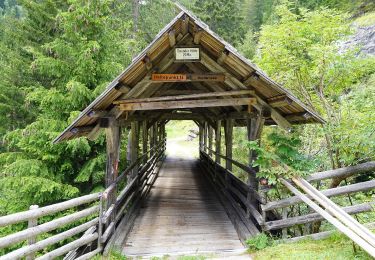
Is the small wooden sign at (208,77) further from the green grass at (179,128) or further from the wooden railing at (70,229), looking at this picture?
the green grass at (179,128)

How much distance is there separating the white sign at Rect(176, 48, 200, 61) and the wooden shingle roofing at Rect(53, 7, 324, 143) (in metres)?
0.17

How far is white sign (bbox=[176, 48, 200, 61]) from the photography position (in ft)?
21.1

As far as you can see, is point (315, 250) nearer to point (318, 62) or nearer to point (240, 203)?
point (240, 203)

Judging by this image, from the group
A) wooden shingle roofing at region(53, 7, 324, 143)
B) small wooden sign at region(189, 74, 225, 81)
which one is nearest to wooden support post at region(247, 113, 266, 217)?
wooden shingle roofing at region(53, 7, 324, 143)

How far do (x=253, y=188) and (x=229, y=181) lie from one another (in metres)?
3.15

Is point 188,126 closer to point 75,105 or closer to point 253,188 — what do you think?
point 75,105

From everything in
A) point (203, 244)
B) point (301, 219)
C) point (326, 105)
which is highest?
point (326, 105)

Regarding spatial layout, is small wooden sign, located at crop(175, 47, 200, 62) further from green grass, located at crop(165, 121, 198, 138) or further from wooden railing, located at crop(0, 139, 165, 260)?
green grass, located at crop(165, 121, 198, 138)

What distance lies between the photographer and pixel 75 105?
385 inches

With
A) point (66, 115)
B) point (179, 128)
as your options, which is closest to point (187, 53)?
point (66, 115)

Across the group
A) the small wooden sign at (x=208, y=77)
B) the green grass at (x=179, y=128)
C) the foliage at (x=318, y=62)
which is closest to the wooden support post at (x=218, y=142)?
the foliage at (x=318, y=62)

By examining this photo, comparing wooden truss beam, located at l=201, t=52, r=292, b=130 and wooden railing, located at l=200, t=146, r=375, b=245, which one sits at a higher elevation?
wooden truss beam, located at l=201, t=52, r=292, b=130

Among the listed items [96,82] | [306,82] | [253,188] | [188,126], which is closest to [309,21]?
[306,82]

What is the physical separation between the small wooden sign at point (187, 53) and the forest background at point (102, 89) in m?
1.97
